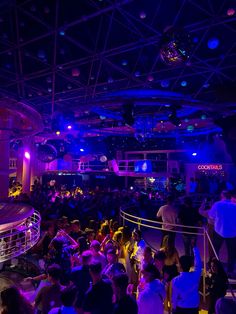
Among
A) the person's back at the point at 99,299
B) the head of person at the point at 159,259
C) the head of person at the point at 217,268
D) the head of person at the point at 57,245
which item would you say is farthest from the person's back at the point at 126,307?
the head of person at the point at 57,245

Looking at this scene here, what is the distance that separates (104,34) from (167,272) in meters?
7.01

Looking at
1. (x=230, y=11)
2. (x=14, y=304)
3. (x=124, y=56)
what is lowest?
(x=14, y=304)

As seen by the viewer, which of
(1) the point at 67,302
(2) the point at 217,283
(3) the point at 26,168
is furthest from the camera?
(3) the point at 26,168

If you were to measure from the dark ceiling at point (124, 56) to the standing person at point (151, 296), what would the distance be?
346 centimetres

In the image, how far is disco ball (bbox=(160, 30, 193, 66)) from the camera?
15.3 feet

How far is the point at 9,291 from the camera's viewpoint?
2.50 m

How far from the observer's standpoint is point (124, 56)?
9789 mm

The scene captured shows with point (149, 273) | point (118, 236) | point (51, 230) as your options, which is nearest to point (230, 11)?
point (118, 236)

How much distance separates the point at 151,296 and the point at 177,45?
375 cm

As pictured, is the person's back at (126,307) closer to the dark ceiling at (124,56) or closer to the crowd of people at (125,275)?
the crowd of people at (125,275)

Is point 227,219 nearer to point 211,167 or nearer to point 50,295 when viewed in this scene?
point 50,295

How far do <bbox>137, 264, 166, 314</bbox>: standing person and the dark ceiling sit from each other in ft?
11.4

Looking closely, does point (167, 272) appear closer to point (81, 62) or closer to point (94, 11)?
point (94, 11)

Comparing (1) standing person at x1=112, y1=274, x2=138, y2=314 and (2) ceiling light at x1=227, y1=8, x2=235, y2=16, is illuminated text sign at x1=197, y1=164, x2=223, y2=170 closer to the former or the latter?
(2) ceiling light at x1=227, y1=8, x2=235, y2=16
